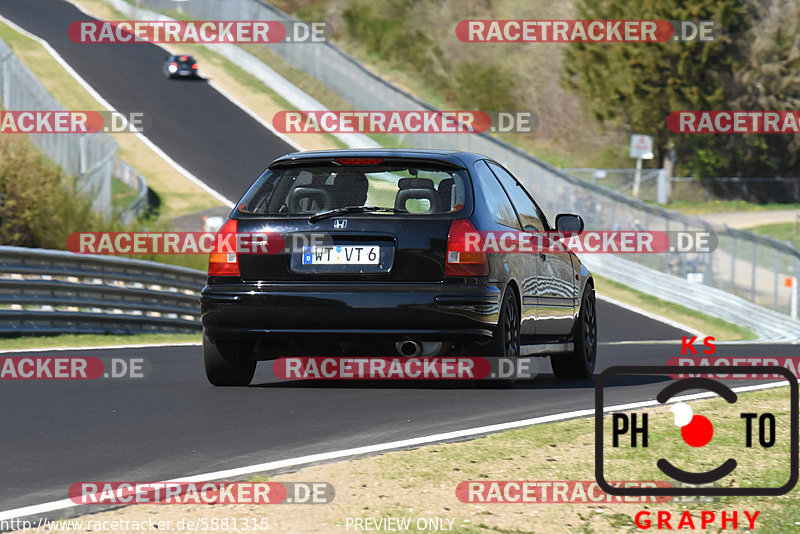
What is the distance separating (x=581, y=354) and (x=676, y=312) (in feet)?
61.7

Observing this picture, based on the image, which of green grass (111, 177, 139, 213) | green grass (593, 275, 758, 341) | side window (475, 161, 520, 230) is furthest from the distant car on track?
side window (475, 161, 520, 230)

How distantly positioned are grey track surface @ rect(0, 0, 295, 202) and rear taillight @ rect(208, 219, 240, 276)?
2992cm

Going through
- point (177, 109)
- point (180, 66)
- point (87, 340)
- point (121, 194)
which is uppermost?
point (180, 66)

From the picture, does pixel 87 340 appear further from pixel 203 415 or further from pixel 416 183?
pixel 203 415

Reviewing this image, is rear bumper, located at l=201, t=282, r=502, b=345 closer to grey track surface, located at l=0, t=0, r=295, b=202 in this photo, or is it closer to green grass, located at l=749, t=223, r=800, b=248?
grey track surface, located at l=0, t=0, r=295, b=202

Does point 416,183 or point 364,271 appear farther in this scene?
point 416,183

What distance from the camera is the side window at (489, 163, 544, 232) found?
11.0 metres

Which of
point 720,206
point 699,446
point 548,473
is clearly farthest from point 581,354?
point 720,206

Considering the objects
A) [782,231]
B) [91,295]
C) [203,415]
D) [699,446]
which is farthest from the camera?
[782,231]

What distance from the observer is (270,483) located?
618 centimetres

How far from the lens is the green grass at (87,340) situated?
613 inches

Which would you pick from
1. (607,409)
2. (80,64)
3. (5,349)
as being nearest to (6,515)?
(607,409)

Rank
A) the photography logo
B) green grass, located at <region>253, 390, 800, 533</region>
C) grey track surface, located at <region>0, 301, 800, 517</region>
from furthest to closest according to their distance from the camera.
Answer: grey track surface, located at <region>0, 301, 800, 517</region>, green grass, located at <region>253, 390, 800, 533</region>, the photography logo

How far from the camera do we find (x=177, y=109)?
1945 inches
